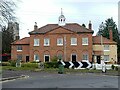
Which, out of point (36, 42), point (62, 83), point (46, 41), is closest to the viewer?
point (62, 83)

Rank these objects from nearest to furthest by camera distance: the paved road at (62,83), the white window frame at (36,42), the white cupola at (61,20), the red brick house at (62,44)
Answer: the paved road at (62,83) < the red brick house at (62,44) < the white window frame at (36,42) < the white cupola at (61,20)

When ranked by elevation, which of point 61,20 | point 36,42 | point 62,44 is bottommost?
point 62,44

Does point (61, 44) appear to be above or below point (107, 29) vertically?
below

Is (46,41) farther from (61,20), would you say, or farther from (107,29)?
(107,29)

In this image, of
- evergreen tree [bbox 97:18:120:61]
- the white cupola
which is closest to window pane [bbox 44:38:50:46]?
the white cupola

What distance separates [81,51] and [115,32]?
48353 mm

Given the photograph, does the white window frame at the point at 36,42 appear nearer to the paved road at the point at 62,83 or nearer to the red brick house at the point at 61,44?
the red brick house at the point at 61,44

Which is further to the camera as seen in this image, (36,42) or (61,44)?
(36,42)

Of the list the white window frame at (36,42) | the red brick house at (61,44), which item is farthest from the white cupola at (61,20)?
the white window frame at (36,42)

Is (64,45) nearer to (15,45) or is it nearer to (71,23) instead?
(71,23)

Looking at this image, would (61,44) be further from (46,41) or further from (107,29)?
(107,29)

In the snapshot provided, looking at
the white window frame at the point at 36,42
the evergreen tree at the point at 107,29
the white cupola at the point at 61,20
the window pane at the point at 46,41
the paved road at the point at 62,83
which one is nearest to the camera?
the paved road at the point at 62,83

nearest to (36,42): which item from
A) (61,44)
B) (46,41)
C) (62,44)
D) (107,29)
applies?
(46,41)

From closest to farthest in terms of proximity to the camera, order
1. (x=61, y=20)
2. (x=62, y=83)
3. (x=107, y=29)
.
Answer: (x=62, y=83), (x=61, y=20), (x=107, y=29)
